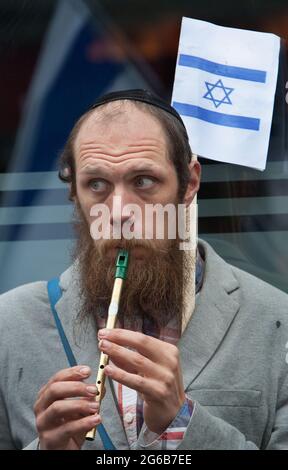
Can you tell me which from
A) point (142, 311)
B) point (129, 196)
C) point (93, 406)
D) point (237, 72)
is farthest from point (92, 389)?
point (237, 72)

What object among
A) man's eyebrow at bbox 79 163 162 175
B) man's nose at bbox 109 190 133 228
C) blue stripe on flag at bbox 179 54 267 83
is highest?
blue stripe on flag at bbox 179 54 267 83

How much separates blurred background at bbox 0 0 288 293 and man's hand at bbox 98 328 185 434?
775 mm

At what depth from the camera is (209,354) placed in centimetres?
360

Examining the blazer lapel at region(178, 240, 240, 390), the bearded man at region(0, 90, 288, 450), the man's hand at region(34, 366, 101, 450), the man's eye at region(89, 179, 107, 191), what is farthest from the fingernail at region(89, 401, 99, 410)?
the man's eye at region(89, 179, 107, 191)

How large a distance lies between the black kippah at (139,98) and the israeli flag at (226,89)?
21cm

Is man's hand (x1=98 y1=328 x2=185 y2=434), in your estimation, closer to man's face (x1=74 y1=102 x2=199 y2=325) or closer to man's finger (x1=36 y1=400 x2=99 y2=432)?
man's finger (x1=36 y1=400 x2=99 y2=432)

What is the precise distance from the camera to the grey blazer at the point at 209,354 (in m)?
3.53

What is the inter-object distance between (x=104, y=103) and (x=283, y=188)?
2.09 feet

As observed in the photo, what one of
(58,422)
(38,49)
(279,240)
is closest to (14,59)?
(38,49)

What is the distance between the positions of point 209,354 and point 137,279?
299 millimetres

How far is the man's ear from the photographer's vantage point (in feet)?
12.3

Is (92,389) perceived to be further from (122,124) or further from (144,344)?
(122,124)

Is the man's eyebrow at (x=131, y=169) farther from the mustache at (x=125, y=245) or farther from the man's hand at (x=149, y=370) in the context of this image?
the man's hand at (x=149, y=370)

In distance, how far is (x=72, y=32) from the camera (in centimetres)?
400
